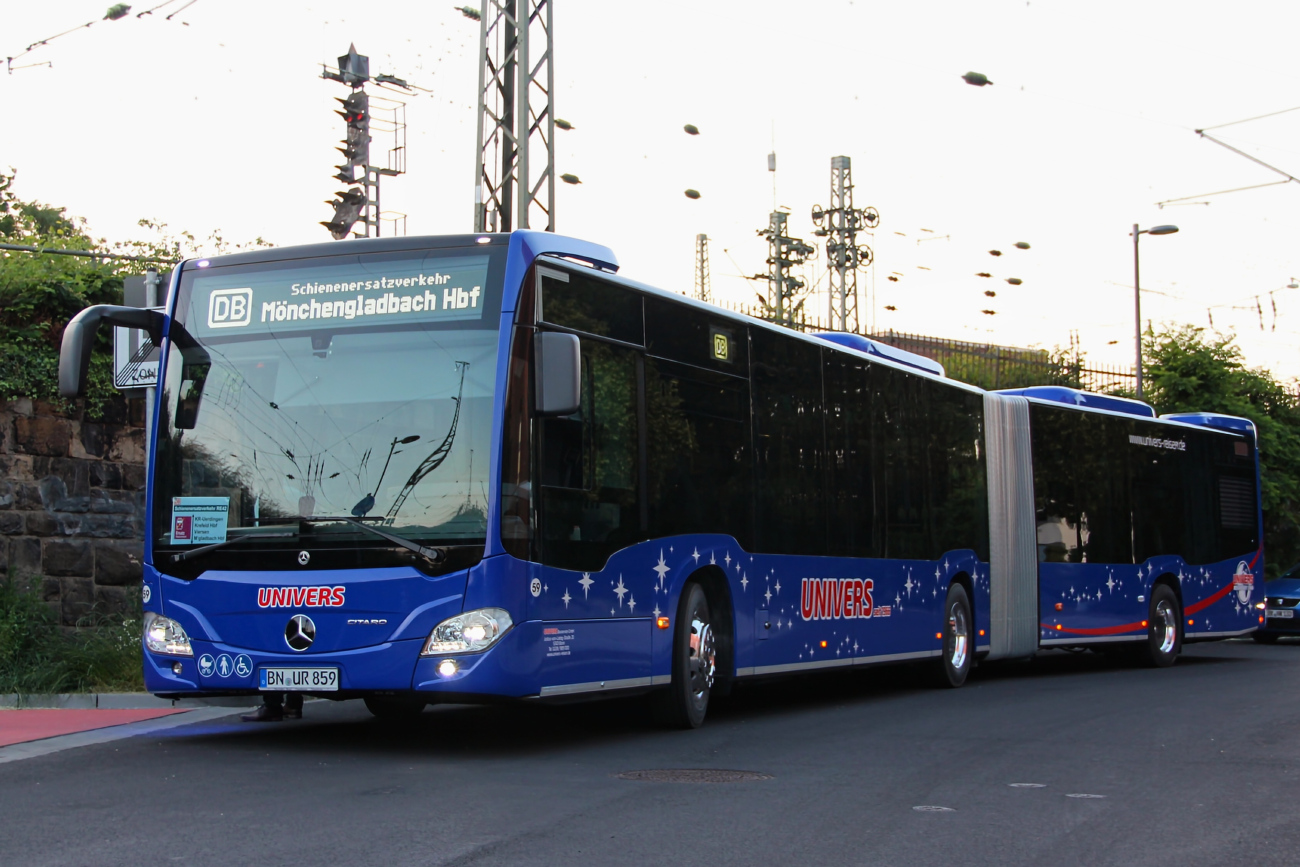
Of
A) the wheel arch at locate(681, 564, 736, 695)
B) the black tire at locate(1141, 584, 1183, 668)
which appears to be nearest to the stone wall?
the wheel arch at locate(681, 564, 736, 695)

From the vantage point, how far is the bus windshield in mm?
9133

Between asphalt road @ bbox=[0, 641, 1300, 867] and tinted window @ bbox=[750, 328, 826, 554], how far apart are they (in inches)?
61.4

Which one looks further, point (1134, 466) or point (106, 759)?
point (1134, 466)

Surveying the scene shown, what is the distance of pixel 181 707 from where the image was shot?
12406 mm

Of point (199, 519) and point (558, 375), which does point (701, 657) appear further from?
point (199, 519)

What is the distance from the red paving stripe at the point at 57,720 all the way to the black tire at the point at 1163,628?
43.4 ft

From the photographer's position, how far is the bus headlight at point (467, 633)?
8945 mm

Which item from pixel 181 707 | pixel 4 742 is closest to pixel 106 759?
pixel 4 742

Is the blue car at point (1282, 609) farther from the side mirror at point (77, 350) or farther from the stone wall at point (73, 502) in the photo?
the side mirror at point (77, 350)

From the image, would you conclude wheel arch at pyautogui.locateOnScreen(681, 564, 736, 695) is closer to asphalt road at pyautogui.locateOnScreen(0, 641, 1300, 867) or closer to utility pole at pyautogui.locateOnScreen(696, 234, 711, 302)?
asphalt road at pyautogui.locateOnScreen(0, 641, 1300, 867)

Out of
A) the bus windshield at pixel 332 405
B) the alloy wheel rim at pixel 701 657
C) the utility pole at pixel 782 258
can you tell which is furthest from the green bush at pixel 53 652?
the utility pole at pixel 782 258

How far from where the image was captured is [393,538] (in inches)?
358

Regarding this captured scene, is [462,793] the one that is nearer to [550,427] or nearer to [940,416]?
[550,427]

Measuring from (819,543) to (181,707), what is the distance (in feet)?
18.3
